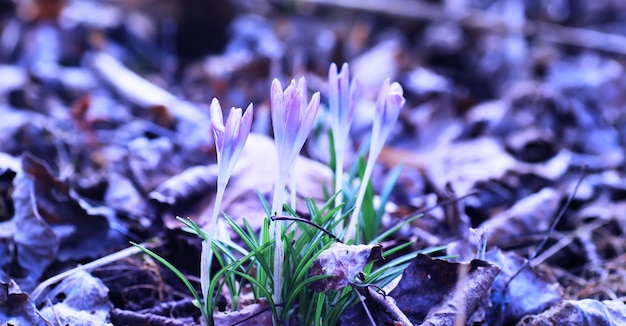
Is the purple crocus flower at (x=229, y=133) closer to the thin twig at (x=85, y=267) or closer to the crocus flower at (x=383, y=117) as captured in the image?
the crocus flower at (x=383, y=117)

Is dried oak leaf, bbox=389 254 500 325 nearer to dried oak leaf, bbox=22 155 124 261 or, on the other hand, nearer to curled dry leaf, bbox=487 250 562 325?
curled dry leaf, bbox=487 250 562 325

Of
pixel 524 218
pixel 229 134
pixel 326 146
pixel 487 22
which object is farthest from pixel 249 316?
pixel 487 22

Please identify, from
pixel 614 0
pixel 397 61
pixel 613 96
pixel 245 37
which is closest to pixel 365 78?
pixel 397 61

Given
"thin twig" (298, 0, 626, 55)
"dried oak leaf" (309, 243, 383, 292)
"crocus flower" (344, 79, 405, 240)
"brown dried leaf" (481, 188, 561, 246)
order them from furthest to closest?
1. "thin twig" (298, 0, 626, 55)
2. "brown dried leaf" (481, 188, 561, 246)
3. "crocus flower" (344, 79, 405, 240)
4. "dried oak leaf" (309, 243, 383, 292)

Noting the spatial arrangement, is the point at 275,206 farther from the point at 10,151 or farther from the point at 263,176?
the point at 10,151

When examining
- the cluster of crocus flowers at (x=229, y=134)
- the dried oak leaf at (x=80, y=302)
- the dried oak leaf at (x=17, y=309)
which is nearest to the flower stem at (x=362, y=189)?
the cluster of crocus flowers at (x=229, y=134)

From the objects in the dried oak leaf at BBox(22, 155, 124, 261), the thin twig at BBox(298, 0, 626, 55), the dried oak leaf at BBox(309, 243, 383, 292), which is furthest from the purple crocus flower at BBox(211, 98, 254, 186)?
the thin twig at BBox(298, 0, 626, 55)

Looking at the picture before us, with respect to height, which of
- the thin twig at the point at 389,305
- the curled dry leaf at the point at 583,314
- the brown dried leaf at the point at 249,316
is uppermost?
the thin twig at the point at 389,305

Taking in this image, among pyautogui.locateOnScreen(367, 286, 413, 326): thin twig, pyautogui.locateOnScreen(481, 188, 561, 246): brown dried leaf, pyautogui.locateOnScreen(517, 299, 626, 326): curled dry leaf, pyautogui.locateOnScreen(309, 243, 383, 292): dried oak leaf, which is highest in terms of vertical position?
pyautogui.locateOnScreen(309, 243, 383, 292): dried oak leaf
